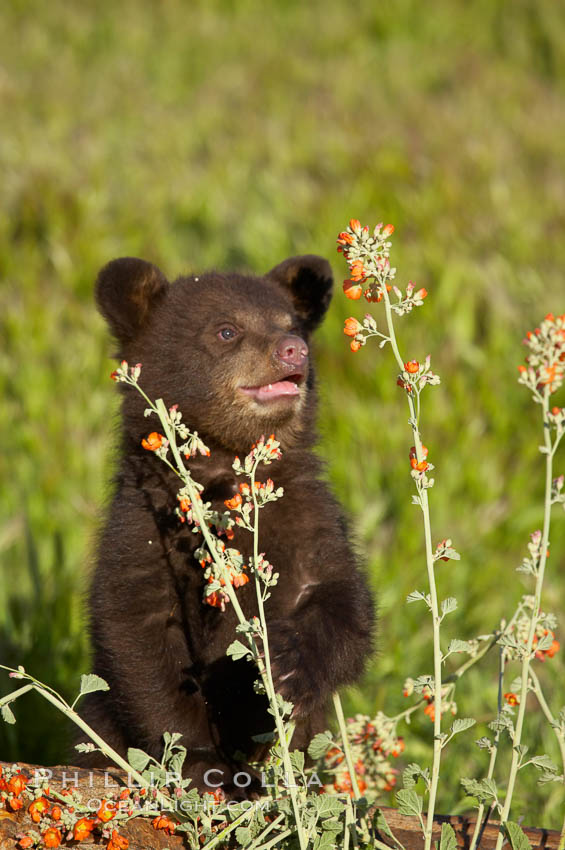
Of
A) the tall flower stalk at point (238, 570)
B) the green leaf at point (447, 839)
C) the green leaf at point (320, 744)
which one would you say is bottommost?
the green leaf at point (447, 839)

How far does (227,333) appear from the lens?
11.5 feet

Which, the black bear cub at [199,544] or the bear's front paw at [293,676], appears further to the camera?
the black bear cub at [199,544]

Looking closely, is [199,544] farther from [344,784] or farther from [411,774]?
[411,774]

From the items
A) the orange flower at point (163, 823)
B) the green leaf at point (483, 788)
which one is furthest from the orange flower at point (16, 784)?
the green leaf at point (483, 788)

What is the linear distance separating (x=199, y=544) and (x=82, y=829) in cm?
103

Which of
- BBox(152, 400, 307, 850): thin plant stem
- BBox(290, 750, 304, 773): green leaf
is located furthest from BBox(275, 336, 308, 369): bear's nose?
BBox(290, 750, 304, 773): green leaf

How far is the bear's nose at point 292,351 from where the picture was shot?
319cm

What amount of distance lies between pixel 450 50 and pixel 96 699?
994cm

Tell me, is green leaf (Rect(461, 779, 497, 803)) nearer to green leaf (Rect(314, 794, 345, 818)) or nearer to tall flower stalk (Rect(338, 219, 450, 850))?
tall flower stalk (Rect(338, 219, 450, 850))

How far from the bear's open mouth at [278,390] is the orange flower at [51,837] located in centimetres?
155

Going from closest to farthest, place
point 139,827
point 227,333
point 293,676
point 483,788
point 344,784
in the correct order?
point 483,788 < point 139,827 < point 293,676 < point 344,784 < point 227,333

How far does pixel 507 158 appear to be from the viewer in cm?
883

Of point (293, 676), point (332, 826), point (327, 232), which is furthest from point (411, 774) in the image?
point (327, 232)

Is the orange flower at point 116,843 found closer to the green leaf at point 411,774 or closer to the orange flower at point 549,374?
the green leaf at point 411,774
